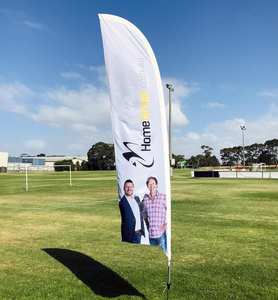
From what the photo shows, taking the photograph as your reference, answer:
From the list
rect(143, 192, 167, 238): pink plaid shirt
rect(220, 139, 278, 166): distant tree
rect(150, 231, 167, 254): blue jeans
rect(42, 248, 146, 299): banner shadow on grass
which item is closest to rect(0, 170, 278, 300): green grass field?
rect(42, 248, 146, 299): banner shadow on grass

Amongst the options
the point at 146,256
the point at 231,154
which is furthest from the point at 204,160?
the point at 146,256

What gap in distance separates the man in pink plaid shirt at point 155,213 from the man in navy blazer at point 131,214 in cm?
13

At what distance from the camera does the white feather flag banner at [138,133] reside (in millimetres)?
6824

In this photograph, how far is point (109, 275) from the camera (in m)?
8.76

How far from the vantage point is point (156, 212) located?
6.89m

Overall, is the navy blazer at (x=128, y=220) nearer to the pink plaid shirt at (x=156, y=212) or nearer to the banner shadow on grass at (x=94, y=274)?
the pink plaid shirt at (x=156, y=212)

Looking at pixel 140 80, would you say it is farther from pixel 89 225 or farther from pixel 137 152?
pixel 89 225

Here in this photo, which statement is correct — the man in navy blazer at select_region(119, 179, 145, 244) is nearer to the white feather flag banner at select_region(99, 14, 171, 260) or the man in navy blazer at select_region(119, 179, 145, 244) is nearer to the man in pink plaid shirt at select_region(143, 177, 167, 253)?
the white feather flag banner at select_region(99, 14, 171, 260)

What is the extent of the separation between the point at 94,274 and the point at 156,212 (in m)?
2.62

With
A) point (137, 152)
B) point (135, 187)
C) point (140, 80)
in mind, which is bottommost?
point (135, 187)

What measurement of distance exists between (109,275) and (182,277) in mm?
1322

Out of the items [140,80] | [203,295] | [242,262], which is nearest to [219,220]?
[242,262]

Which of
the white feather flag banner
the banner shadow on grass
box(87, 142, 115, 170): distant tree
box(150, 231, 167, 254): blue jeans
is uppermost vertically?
box(87, 142, 115, 170): distant tree

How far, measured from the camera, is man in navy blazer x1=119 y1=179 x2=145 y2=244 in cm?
702
